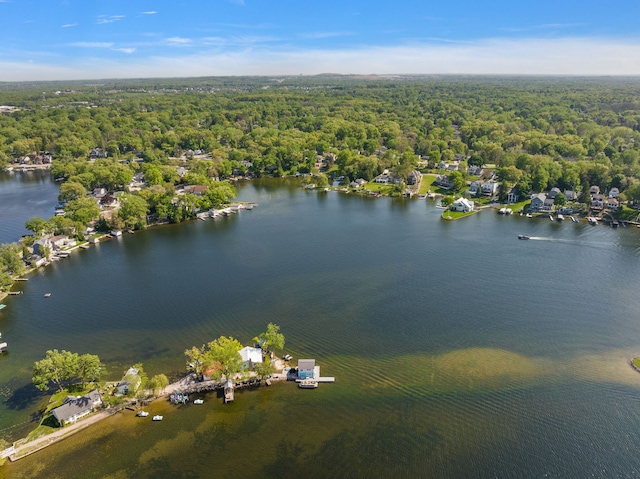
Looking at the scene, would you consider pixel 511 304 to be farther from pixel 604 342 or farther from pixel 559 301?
pixel 604 342

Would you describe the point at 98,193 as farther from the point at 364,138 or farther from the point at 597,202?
the point at 597,202

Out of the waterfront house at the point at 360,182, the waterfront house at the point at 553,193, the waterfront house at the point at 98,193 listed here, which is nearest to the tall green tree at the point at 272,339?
the waterfront house at the point at 360,182

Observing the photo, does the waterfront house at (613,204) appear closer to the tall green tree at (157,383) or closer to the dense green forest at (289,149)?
the dense green forest at (289,149)

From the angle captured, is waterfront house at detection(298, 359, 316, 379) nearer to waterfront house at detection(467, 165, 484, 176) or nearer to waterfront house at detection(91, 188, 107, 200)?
waterfront house at detection(91, 188, 107, 200)

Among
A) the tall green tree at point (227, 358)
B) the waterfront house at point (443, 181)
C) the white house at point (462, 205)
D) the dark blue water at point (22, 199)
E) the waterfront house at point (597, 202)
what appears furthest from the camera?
A: the waterfront house at point (443, 181)

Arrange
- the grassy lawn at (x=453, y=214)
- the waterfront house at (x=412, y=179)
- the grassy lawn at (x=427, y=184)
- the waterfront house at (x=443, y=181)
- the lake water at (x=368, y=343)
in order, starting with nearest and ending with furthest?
the lake water at (x=368, y=343), the grassy lawn at (x=453, y=214), the grassy lawn at (x=427, y=184), the waterfront house at (x=443, y=181), the waterfront house at (x=412, y=179)

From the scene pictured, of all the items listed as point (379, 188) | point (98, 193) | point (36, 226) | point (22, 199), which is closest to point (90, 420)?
point (36, 226)

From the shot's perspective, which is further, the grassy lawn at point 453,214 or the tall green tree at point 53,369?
the grassy lawn at point 453,214
